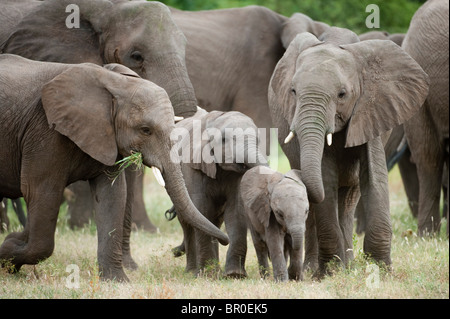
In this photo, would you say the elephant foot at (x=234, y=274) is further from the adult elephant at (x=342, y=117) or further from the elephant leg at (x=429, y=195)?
the elephant leg at (x=429, y=195)

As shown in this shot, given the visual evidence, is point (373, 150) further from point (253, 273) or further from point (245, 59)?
point (245, 59)

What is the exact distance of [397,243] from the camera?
1051 cm

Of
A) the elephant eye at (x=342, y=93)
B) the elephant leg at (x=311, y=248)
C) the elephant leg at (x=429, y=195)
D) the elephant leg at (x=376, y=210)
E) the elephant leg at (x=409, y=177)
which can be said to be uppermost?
the elephant eye at (x=342, y=93)

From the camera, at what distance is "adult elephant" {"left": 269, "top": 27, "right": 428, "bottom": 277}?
7.84 metres

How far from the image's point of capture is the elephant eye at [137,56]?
923 cm

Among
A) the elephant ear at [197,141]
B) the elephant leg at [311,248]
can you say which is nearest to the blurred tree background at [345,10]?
the elephant ear at [197,141]

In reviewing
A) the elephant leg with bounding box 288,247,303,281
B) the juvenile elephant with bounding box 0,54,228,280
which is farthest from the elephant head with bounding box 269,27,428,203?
the juvenile elephant with bounding box 0,54,228,280

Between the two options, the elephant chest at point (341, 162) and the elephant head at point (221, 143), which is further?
the elephant head at point (221, 143)

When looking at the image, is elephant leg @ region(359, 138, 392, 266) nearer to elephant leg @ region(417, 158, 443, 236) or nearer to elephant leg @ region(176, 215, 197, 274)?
elephant leg @ region(176, 215, 197, 274)

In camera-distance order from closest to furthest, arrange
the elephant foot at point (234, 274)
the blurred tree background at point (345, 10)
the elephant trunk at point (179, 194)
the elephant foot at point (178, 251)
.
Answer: the elephant trunk at point (179, 194) → the elephant foot at point (234, 274) → the elephant foot at point (178, 251) → the blurred tree background at point (345, 10)

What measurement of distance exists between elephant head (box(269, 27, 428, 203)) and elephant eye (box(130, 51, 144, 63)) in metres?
1.28

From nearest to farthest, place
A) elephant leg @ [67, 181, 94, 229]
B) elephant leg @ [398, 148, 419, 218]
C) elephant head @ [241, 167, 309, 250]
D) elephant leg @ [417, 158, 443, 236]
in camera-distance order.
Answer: elephant head @ [241, 167, 309, 250] < elephant leg @ [417, 158, 443, 236] < elephant leg @ [67, 181, 94, 229] < elephant leg @ [398, 148, 419, 218]

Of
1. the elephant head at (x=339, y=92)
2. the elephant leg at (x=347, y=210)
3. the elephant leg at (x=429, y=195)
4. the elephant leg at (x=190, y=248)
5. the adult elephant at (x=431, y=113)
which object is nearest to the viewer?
the elephant head at (x=339, y=92)

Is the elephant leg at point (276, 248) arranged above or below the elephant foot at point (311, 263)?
above
